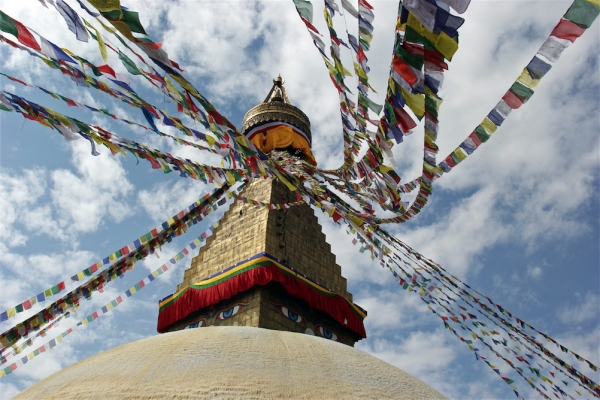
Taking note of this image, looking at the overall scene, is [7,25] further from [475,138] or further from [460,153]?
[460,153]

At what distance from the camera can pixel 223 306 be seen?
24.4 feet

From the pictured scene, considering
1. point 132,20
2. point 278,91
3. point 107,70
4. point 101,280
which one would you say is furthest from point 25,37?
point 278,91

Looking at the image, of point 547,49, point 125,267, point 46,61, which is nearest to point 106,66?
point 46,61

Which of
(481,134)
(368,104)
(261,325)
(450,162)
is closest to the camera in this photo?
(481,134)

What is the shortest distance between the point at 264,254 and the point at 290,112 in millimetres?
5008

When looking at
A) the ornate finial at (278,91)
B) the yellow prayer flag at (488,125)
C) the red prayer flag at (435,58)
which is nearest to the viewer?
the red prayer flag at (435,58)

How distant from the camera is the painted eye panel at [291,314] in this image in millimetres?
7188

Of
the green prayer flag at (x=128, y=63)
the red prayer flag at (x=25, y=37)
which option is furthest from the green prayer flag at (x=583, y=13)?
the red prayer flag at (x=25, y=37)

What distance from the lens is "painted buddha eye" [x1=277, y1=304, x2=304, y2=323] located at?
719 cm

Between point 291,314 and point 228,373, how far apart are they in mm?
3847

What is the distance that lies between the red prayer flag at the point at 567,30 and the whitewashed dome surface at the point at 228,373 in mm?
2935

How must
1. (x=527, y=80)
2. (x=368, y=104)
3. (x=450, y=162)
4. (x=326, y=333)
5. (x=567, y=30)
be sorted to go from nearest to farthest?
(x=567, y=30)
(x=527, y=80)
(x=368, y=104)
(x=450, y=162)
(x=326, y=333)

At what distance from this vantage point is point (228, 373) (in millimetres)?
3484

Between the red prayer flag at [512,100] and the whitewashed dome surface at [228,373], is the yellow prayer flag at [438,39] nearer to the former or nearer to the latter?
the red prayer flag at [512,100]
